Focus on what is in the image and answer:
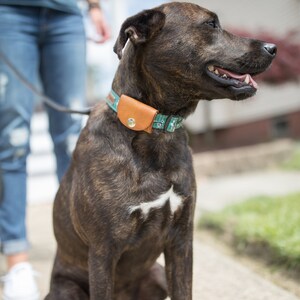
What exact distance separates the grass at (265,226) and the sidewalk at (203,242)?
22cm

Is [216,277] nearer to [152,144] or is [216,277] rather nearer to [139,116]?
[152,144]

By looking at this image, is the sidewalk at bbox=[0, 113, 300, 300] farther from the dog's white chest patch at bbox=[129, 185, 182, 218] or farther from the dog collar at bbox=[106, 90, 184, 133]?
the dog collar at bbox=[106, 90, 184, 133]

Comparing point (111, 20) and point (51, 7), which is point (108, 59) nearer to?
point (111, 20)

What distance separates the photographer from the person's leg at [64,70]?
2891 millimetres

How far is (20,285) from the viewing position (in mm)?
2799

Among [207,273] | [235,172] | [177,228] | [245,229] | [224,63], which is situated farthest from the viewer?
[235,172]

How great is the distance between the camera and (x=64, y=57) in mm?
2893

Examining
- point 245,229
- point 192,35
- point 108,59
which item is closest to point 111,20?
point 108,59

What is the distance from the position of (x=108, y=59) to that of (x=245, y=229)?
13.5 ft

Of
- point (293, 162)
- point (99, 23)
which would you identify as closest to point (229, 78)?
point (99, 23)

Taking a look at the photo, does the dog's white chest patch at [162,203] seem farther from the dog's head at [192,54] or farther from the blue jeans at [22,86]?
the blue jeans at [22,86]

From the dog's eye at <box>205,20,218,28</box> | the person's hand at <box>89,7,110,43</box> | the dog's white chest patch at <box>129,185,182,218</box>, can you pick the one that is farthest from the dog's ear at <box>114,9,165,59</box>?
the person's hand at <box>89,7,110,43</box>

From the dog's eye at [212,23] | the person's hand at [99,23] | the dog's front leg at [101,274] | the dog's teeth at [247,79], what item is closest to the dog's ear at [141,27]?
the dog's eye at [212,23]

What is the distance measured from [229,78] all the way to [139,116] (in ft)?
1.21
